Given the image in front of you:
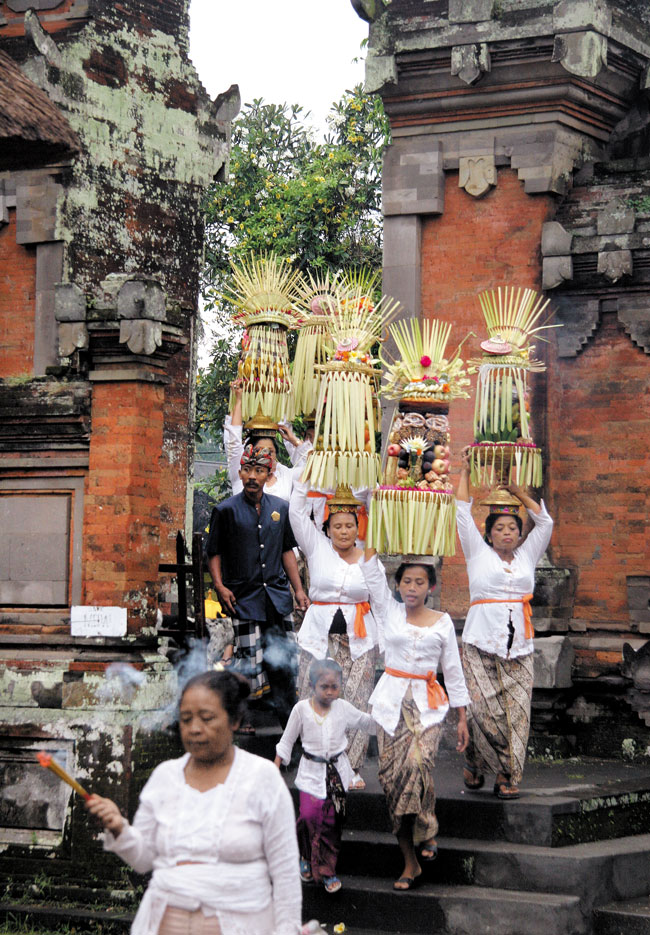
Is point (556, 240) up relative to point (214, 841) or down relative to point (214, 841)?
up

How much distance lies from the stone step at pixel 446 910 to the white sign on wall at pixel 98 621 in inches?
73.1

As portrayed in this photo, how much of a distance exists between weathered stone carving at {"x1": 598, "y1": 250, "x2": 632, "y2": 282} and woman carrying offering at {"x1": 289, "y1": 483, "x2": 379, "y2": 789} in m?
3.51

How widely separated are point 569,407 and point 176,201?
5617 millimetres

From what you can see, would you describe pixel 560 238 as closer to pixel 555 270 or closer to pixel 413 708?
pixel 555 270

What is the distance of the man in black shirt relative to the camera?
819 centimetres

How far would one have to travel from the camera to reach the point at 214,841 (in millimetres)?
4207

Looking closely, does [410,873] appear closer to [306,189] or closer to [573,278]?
[573,278]

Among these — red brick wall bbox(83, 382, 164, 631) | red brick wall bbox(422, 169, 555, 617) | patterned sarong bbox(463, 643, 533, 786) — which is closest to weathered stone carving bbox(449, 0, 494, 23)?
red brick wall bbox(422, 169, 555, 617)

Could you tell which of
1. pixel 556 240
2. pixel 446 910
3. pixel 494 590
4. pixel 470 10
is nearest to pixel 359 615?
pixel 494 590

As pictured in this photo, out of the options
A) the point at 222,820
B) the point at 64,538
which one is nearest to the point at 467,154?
the point at 64,538

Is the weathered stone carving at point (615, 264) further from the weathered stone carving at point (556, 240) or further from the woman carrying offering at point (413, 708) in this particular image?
the woman carrying offering at point (413, 708)

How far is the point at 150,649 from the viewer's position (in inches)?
315

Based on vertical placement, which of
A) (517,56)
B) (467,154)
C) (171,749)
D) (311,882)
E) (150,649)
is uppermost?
(517,56)

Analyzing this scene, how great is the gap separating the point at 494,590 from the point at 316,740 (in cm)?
145
